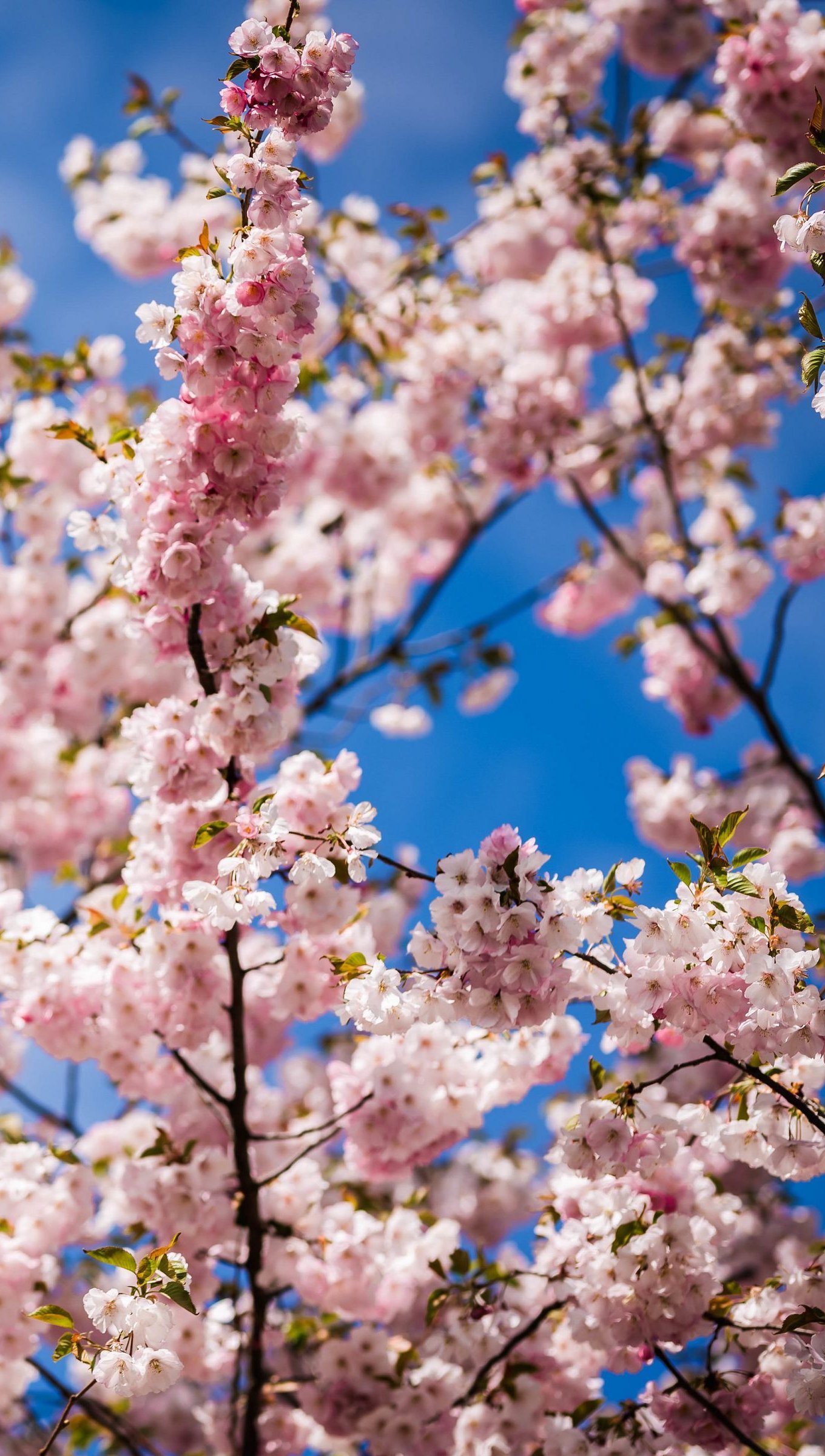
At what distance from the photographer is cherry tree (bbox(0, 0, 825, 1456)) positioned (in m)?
2.33

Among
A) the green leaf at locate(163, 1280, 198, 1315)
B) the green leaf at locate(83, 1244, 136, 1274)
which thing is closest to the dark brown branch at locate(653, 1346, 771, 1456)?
the green leaf at locate(163, 1280, 198, 1315)

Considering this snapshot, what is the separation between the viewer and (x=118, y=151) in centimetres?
788

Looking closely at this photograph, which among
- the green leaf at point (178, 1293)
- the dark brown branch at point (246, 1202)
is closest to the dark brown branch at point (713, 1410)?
the dark brown branch at point (246, 1202)

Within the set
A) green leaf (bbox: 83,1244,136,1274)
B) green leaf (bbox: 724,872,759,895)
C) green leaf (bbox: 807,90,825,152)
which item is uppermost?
green leaf (bbox: 807,90,825,152)

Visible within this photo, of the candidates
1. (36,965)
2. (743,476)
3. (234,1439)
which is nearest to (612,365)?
(743,476)

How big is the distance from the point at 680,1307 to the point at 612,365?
493 centimetres

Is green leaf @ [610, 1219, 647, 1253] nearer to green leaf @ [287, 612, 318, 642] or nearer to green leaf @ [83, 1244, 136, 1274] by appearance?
green leaf @ [83, 1244, 136, 1274]

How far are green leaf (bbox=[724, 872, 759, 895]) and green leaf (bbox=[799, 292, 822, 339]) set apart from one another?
1.03 metres

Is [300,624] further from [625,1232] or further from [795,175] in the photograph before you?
[625,1232]

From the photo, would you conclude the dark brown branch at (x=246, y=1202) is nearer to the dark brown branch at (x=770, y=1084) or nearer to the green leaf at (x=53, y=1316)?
the green leaf at (x=53, y=1316)

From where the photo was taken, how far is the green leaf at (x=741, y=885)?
221 cm

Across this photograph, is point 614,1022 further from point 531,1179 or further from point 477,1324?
point 531,1179

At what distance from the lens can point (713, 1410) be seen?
2.70 m

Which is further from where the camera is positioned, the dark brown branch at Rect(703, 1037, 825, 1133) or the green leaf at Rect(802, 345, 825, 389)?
the dark brown branch at Rect(703, 1037, 825, 1133)
